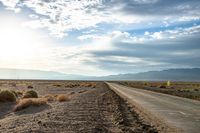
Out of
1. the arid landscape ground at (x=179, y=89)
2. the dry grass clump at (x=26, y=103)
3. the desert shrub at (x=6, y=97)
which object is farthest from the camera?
the arid landscape ground at (x=179, y=89)

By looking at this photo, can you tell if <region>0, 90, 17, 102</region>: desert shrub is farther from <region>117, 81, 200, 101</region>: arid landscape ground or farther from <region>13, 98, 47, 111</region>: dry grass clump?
<region>117, 81, 200, 101</region>: arid landscape ground

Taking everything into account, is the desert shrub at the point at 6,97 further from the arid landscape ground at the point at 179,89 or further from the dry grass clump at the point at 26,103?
the arid landscape ground at the point at 179,89

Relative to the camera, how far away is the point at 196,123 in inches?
669

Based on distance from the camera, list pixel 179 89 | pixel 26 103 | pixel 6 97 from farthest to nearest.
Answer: pixel 179 89, pixel 6 97, pixel 26 103

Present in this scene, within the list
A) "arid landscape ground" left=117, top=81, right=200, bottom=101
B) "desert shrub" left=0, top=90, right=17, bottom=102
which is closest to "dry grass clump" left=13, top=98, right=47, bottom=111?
"desert shrub" left=0, top=90, right=17, bottom=102

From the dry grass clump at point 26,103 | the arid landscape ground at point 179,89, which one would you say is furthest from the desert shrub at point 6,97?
the arid landscape ground at point 179,89

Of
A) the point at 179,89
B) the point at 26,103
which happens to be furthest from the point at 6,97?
the point at 179,89

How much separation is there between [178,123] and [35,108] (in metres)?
11.1

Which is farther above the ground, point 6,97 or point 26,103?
point 6,97

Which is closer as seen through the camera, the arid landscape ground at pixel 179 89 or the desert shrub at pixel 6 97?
the desert shrub at pixel 6 97

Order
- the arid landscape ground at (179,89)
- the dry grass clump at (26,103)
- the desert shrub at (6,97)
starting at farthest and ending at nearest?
the arid landscape ground at (179,89)
the desert shrub at (6,97)
the dry grass clump at (26,103)

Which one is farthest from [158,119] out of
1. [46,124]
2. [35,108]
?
[35,108]

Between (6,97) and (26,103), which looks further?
(6,97)

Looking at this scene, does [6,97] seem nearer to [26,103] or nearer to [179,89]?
[26,103]
